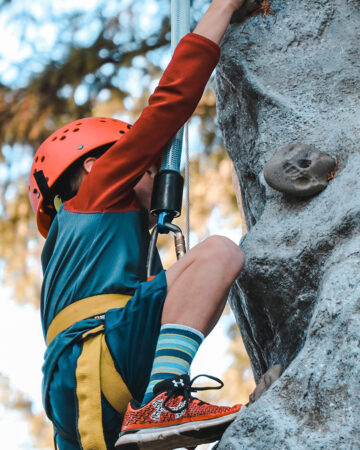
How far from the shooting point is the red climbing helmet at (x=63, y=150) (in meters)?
2.75

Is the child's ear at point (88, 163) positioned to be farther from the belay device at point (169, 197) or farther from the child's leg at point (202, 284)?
the child's leg at point (202, 284)

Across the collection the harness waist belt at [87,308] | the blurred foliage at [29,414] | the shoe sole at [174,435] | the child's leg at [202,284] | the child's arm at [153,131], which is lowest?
the blurred foliage at [29,414]

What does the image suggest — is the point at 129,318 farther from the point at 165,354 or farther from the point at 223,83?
the point at 223,83

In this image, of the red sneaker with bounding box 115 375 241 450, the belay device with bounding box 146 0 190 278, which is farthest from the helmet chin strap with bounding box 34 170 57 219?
the red sneaker with bounding box 115 375 241 450

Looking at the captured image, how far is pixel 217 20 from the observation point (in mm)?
2447

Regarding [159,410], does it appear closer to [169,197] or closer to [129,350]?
[129,350]

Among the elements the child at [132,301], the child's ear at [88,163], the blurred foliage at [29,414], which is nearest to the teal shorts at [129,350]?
the child at [132,301]

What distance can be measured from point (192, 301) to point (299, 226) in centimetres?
39

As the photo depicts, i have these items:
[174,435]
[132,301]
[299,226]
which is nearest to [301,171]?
[299,226]

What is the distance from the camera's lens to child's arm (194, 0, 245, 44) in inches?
95.5

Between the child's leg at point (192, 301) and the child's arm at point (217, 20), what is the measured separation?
29.6 inches

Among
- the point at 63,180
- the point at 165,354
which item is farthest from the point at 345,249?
the point at 63,180

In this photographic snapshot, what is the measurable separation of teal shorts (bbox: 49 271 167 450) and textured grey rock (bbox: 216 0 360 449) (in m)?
0.33

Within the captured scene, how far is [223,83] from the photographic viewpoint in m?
2.74
